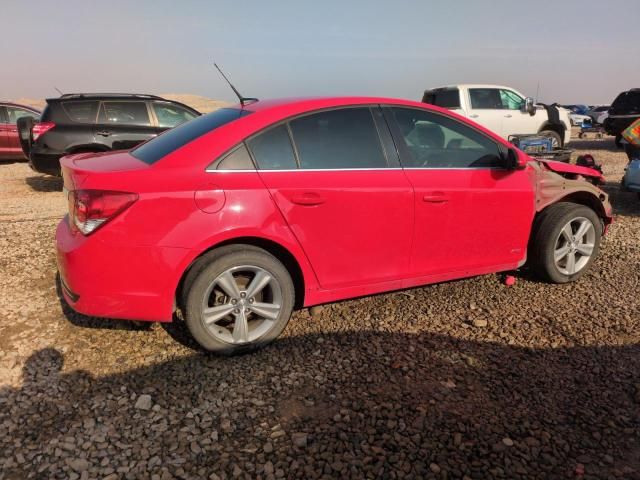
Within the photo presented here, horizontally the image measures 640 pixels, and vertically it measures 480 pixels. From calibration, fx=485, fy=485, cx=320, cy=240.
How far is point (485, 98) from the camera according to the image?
1232cm

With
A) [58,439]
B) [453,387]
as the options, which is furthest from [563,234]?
[58,439]

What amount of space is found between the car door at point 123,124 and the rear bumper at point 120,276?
6.12 metres

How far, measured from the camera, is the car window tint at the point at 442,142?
11.9 feet

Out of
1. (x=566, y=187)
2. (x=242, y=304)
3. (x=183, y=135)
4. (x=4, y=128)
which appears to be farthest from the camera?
(x=4, y=128)

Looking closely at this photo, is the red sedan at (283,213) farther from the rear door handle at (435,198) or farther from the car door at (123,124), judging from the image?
the car door at (123,124)

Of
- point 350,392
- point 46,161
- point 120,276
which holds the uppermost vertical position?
point 120,276

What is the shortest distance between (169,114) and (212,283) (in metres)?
7.17

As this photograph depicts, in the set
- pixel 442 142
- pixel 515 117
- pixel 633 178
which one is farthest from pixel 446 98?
pixel 442 142

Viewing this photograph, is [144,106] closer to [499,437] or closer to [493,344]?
[493,344]

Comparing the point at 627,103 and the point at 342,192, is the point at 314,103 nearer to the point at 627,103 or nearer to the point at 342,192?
the point at 342,192

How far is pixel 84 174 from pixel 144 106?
674 centimetres

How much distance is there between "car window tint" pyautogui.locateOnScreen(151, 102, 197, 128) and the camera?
913 centimetres

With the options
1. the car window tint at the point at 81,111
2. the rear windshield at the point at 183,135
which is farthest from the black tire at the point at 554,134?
the rear windshield at the point at 183,135

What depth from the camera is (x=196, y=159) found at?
3.01m
